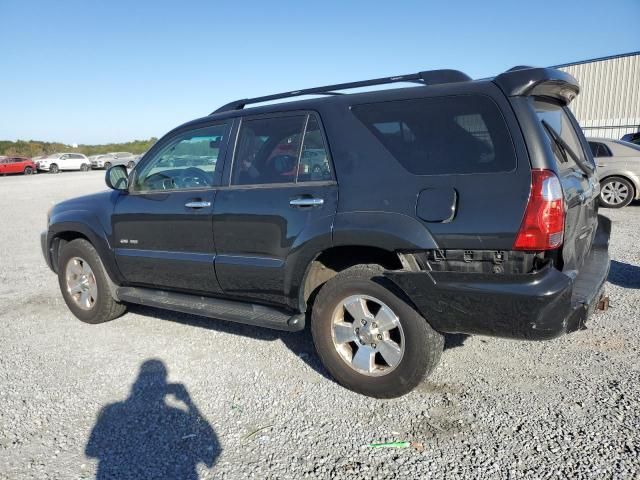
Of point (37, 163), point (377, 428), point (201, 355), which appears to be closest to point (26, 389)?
point (201, 355)

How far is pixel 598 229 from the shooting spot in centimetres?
413

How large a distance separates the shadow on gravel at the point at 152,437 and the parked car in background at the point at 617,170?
376 inches

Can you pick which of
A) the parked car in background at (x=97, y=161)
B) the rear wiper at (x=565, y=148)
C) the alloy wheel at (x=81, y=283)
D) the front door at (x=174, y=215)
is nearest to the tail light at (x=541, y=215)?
the rear wiper at (x=565, y=148)

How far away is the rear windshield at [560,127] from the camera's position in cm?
304

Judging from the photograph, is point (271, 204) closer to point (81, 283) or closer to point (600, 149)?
point (81, 283)

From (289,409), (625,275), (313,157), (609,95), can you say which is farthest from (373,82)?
(609,95)

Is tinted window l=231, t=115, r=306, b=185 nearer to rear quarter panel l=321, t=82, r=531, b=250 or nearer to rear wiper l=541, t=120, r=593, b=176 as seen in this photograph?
rear quarter panel l=321, t=82, r=531, b=250

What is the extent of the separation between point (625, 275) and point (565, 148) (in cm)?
308

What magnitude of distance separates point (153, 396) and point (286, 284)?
116 cm

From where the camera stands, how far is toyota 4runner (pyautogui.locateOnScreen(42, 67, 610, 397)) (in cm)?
273

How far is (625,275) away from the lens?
5656 mm

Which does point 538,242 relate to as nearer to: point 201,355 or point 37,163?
point 201,355

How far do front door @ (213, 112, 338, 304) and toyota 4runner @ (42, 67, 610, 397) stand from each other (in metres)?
0.01

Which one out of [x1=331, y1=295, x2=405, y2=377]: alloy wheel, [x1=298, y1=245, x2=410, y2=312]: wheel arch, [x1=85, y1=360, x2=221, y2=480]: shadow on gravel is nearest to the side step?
[x1=298, y1=245, x2=410, y2=312]: wheel arch
